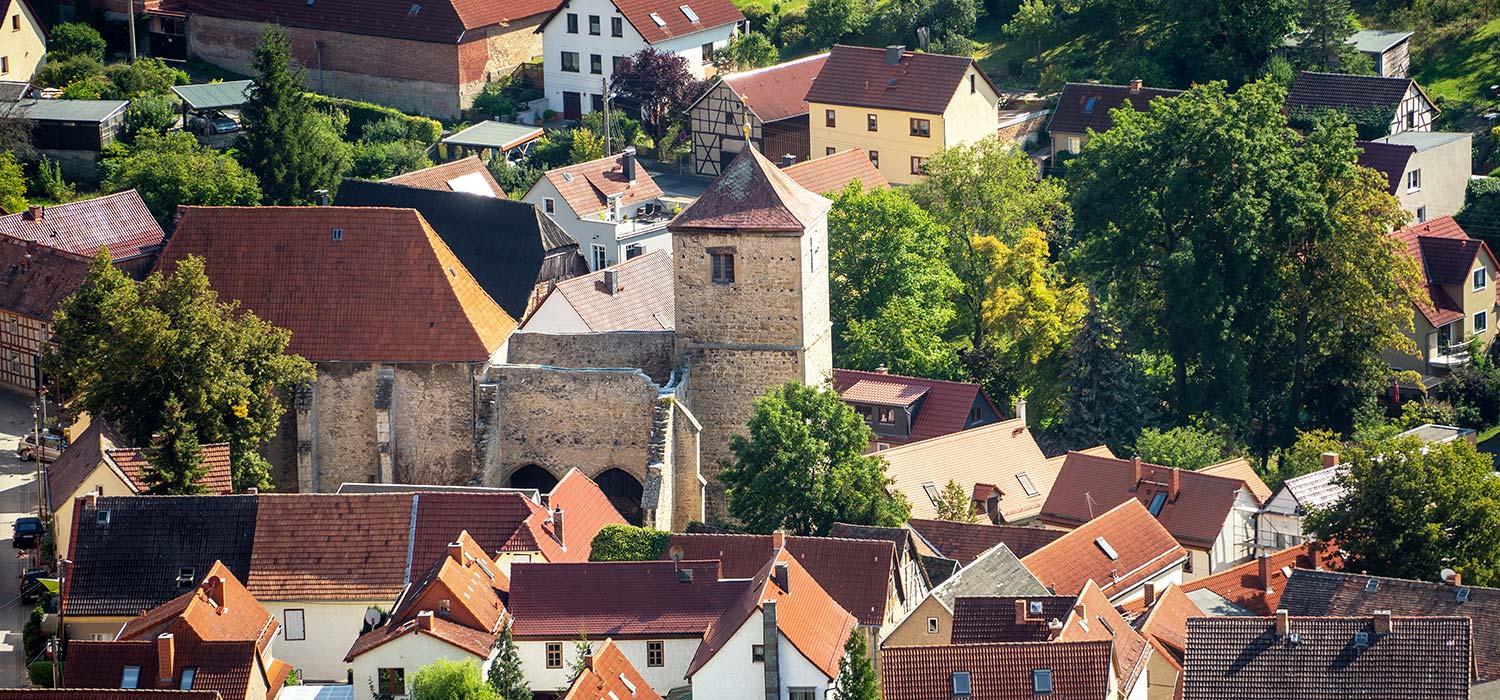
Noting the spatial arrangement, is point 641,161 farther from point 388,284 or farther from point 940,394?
point 388,284

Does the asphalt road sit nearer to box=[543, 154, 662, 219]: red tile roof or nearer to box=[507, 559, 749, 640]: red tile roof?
box=[507, 559, 749, 640]: red tile roof

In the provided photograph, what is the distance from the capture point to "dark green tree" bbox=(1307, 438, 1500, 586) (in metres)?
63.3

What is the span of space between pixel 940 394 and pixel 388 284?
16.5m

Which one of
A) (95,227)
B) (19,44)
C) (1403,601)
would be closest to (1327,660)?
(1403,601)

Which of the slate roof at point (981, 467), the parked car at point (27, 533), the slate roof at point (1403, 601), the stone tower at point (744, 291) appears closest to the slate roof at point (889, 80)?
the slate roof at point (981, 467)

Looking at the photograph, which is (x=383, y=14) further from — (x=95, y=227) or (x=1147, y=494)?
(x=1147, y=494)

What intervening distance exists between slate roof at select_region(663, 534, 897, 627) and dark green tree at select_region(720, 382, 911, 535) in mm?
2648

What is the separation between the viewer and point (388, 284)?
214 feet

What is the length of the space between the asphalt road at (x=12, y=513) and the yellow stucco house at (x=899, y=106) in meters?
34.0

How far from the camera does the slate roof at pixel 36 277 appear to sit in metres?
71.8

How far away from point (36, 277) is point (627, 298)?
47.5 ft

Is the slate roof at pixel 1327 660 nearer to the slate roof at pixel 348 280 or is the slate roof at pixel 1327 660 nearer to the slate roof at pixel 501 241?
the slate roof at pixel 348 280

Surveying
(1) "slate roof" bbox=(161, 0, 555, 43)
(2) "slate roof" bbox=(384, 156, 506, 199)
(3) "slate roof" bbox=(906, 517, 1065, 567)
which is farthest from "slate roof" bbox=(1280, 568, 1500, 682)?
(1) "slate roof" bbox=(161, 0, 555, 43)

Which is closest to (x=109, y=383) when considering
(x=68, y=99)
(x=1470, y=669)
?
(x=1470, y=669)
